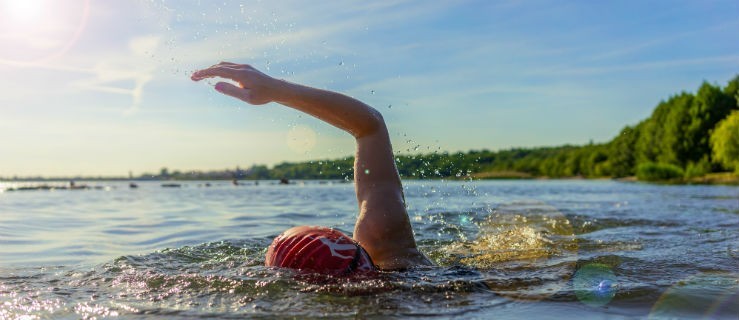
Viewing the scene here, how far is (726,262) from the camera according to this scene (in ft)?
20.4

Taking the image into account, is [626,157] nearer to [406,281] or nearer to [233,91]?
[406,281]

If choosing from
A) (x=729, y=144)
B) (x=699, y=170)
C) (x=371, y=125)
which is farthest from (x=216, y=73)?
(x=699, y=170)

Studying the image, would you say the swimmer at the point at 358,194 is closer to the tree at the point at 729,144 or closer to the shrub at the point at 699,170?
the tree at the point at 729,144

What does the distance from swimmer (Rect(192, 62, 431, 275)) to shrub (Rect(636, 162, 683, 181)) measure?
240 feet

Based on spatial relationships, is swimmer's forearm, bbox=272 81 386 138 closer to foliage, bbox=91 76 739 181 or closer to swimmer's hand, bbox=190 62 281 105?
swimmer's hand, bbox=190 62 281 105

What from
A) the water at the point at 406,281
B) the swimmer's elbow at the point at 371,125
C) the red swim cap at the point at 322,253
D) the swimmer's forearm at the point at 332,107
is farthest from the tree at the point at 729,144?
the red swim cap at the point at 322,253

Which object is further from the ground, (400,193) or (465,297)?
(400,193)

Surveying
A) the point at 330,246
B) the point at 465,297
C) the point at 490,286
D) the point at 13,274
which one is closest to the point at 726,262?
the point at 490,286

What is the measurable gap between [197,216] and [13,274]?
9.37 meters

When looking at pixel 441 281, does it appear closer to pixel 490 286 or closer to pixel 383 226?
pixel 490 286

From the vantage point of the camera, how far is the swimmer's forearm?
478cm

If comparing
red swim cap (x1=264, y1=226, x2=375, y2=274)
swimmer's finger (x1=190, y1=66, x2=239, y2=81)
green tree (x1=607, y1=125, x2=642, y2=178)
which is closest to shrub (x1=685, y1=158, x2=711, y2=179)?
green tree (x1=607, y1=125, x2=642, y2=178)

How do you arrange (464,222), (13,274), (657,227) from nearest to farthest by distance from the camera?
(13,274)
(657,227)
(464,222)

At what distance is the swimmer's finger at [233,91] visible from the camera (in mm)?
4473
